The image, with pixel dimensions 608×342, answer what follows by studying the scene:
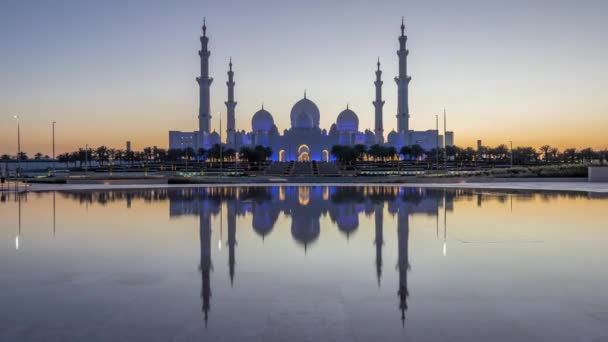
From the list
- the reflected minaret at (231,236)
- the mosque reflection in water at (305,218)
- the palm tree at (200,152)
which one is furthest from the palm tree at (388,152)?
the reflected minaret at (231,236)

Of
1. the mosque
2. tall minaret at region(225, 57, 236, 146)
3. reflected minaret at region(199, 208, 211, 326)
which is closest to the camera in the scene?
reflected minaret at region(199, 208, 211, 326)

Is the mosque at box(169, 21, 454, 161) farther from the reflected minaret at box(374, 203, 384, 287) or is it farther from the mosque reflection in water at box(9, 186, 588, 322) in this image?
the reflected minaret at box(374, 203, 384, 287)

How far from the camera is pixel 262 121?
74.1 m

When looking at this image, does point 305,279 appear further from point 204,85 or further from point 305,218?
point 204,85

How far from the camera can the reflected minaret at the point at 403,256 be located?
16.5 feet

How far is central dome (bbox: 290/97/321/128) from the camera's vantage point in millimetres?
70438

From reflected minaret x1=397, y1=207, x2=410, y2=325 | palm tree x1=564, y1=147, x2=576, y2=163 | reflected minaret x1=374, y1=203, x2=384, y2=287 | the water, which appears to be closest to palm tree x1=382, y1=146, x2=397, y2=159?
palm tree x1=564, y1=147, x2=576, y2=163

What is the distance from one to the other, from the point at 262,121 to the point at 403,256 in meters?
67.9

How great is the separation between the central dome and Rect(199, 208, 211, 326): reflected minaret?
5873cm

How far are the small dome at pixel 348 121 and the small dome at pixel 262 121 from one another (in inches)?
415

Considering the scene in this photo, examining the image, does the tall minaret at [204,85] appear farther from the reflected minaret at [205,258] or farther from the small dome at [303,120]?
the reflected minaret at [205,258]

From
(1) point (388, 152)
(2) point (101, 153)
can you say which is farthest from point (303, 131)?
(2) point (101, 153)

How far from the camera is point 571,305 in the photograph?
4.81 meters

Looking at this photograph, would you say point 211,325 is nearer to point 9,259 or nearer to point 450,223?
point 9,259
